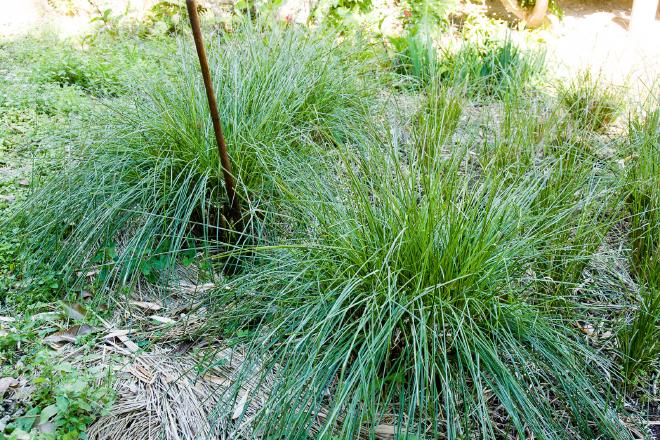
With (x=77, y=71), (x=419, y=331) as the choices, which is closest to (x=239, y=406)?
(x=419, y=331)

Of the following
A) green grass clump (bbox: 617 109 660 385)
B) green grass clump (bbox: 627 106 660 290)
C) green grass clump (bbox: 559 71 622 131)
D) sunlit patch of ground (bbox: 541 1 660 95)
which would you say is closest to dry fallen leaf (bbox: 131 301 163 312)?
green grass clump (bbox: 617 109 660 385)

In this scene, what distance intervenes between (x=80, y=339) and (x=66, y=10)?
601 centimetres

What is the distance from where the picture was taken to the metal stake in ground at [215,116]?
6.73 feet

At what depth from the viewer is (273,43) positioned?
3.61m

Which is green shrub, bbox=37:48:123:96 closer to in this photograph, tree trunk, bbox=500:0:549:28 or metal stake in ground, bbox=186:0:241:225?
metal stake in ground, bbox=186:0:241:225

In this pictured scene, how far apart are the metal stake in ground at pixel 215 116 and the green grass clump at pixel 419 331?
392mm

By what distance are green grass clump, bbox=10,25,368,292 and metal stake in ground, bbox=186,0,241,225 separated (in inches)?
2.8

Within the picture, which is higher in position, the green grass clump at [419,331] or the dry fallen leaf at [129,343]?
the green grass clump at [419,331]

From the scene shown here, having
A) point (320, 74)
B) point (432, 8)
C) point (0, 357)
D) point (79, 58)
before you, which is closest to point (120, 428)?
point (0, 357)

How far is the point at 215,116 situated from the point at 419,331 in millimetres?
1095

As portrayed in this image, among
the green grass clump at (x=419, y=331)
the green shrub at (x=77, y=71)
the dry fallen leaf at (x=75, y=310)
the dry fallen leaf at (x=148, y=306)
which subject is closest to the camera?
the green grass clump at (x=419, y=331)

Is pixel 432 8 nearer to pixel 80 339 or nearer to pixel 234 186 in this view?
pixel 234 186

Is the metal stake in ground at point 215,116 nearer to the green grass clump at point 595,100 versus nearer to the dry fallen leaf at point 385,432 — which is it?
the dry fallen leaf at point 385,432

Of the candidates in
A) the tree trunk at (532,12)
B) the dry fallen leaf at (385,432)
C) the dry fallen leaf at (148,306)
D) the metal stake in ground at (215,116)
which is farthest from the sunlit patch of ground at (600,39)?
the dry fallen leaf at (148,306)
